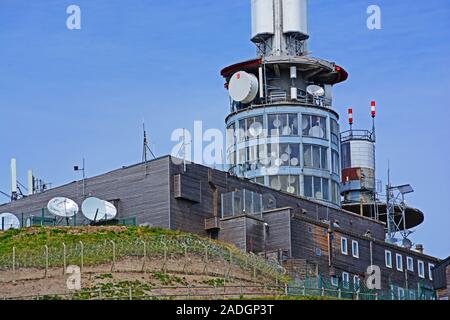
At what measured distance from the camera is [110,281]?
7300 cm

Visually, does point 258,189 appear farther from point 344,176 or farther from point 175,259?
point 344,176

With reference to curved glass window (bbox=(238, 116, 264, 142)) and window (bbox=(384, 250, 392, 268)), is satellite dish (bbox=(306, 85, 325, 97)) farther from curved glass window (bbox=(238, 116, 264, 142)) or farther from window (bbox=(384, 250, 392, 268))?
window (bbox=(384, 250, 392, 268))

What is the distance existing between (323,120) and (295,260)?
24544 mm

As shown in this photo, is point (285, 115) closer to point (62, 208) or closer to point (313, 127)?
point (313, 127)

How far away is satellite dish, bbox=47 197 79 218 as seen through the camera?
8856 cm

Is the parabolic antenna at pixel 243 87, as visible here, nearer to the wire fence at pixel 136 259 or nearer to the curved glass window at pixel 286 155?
the curved glass window at pixel 286 155

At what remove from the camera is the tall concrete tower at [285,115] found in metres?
106

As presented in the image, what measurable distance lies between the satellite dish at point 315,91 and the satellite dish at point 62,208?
27338 mm

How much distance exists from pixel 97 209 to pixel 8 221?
8.61 meters

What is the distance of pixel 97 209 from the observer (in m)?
87.8

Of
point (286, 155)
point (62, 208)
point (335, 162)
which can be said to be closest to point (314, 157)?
point (286, 155)

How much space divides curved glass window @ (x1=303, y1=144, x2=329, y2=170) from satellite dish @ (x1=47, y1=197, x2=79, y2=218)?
77.9 ft

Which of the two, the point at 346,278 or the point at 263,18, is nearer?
the point at 346,278
